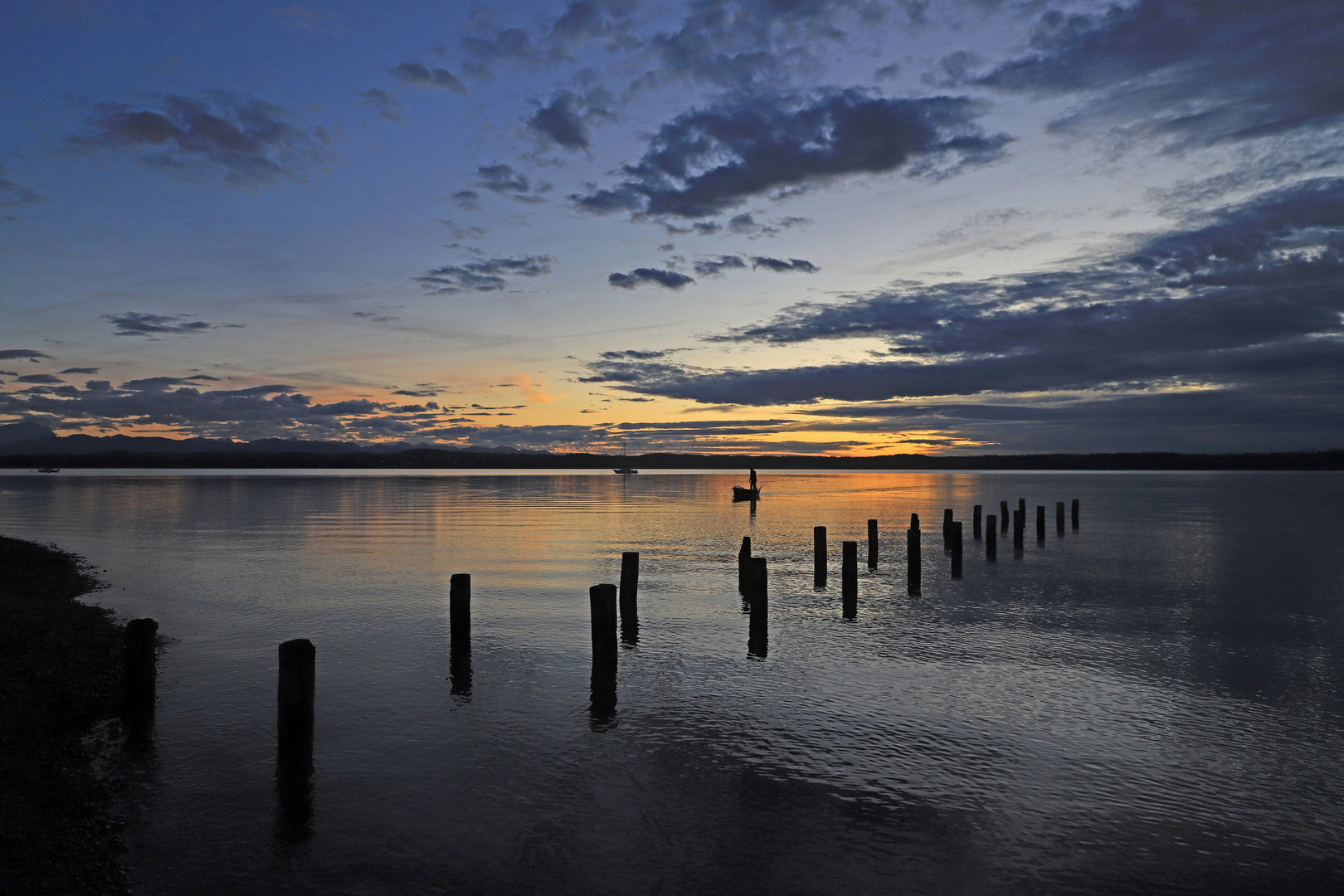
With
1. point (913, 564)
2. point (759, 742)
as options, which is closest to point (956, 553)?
point (913, 564)

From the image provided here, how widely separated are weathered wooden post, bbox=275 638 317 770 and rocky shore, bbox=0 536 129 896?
169cm

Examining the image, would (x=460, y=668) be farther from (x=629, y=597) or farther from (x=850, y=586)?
(x=850, y=586)

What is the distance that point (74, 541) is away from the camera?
116 feet

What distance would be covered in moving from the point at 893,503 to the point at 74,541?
206 feet

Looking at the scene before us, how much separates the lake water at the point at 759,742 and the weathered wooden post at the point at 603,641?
0.41 m

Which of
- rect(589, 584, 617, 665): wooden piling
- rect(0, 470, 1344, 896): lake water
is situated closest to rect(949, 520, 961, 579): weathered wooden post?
rect(0, 470, 1344, 896): lake water

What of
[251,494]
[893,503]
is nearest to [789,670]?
[893,503]

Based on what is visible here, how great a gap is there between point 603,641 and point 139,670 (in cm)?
629

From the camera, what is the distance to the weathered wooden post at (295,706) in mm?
9266

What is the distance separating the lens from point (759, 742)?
10609 millimetres

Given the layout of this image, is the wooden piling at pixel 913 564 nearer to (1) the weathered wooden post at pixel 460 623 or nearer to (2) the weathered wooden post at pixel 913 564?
(2) the weathered wooden post at pixel 913 564

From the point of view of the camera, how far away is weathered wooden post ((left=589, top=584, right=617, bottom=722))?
1251 cm

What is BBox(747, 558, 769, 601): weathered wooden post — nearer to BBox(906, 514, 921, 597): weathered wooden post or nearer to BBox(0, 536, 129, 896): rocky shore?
BBox(906, 514, 921, 597): weathered wooden post

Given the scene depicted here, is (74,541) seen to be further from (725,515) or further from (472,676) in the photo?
(725,515)
